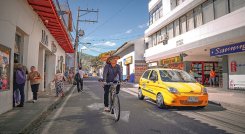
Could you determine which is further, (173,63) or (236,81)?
(173,63)

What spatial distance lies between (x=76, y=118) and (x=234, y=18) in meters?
11.8

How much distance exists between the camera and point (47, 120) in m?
6.20

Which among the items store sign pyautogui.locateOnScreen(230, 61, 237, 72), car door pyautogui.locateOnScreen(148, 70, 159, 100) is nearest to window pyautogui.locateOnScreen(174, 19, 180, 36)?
store sign pyautogui.locateOnScreen(230, 61, 237, 72)

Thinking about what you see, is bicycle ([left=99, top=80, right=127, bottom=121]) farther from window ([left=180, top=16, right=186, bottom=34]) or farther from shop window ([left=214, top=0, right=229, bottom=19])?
window ([left=180, top=16, right=186, bottom=34])

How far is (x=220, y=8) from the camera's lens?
15.4m

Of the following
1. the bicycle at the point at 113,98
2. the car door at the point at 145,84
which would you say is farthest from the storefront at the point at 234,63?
the bicycle at the point at 113,98

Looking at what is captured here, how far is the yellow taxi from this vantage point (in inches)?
313

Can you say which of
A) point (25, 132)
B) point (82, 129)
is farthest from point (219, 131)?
point (25, 132)

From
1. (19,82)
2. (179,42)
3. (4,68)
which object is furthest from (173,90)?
(179,42)

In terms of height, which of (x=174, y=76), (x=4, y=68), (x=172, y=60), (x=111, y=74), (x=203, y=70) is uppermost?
(x=172, y=60)

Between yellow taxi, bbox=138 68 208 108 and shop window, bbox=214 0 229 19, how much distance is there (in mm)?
7843

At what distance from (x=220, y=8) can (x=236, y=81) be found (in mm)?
5313

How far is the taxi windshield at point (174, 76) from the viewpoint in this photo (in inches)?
356

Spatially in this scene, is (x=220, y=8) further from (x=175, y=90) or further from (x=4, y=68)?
(x=4, y=68)
